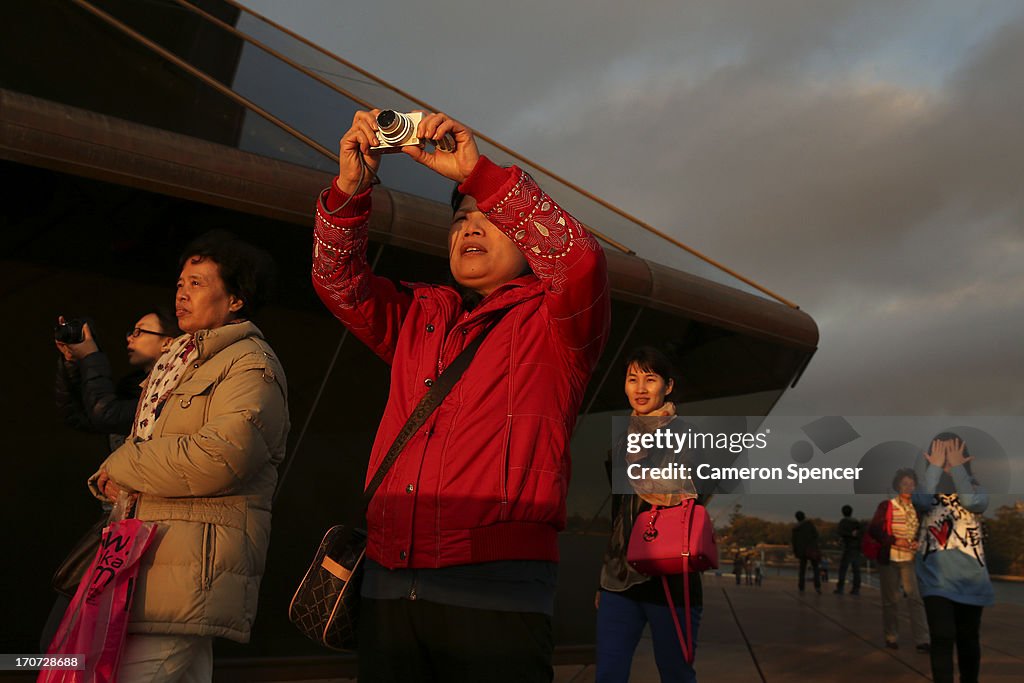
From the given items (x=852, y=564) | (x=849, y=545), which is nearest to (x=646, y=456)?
(x=849, y=545)

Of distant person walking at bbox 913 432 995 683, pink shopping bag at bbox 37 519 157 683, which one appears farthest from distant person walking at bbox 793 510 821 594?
pink shopping bag at bbox 37 519 157 683

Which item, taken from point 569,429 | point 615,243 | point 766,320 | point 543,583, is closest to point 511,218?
point 569,429

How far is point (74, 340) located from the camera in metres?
3.91

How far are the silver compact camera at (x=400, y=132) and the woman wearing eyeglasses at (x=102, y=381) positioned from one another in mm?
2085

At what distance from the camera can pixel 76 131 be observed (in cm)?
500

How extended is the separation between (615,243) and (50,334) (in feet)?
13.9

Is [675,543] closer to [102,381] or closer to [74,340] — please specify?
[102,381]

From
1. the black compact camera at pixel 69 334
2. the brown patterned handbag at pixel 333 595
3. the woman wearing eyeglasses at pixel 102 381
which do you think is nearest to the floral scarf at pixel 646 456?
the woman wearing eyeglasses at pixel 102 381

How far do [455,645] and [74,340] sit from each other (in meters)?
2.54

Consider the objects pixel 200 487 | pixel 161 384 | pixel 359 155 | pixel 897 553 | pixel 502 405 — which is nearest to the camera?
pixel 502 405

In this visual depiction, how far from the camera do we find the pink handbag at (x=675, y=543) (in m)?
4.19

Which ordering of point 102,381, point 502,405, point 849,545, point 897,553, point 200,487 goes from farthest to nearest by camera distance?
1. point 849,545
2. point 897,553
3. point 102,381
4. point 200,487
5. point 502,405

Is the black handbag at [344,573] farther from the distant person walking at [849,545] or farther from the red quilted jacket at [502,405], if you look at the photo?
the distant person walking at [849,545]

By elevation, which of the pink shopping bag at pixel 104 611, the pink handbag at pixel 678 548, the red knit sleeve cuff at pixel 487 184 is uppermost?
the red knit sleeve cuff at pixel 487 184
